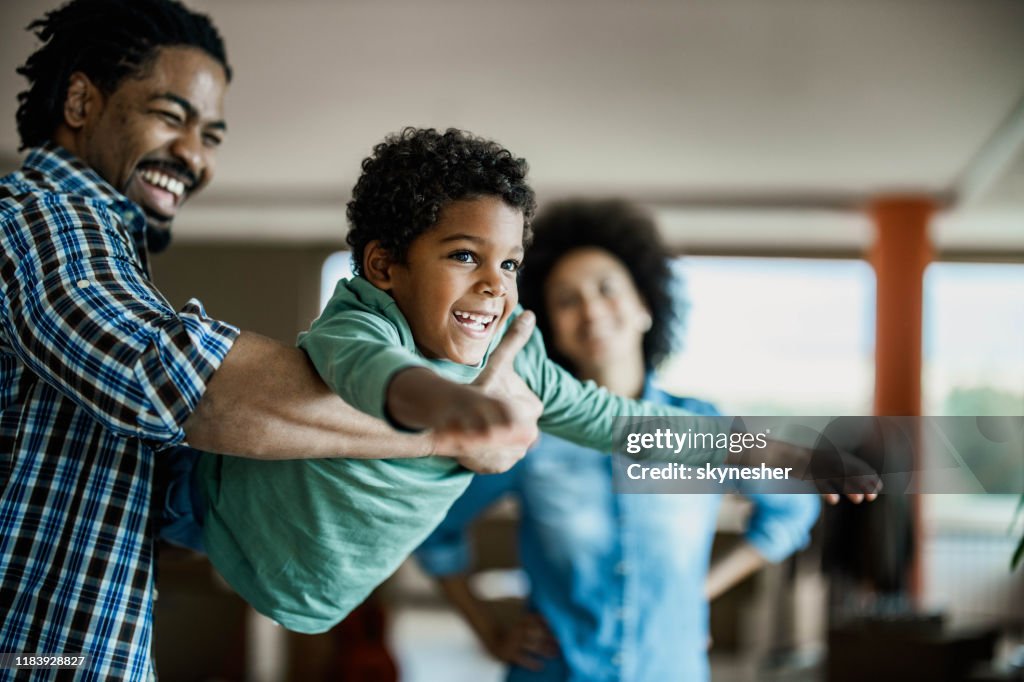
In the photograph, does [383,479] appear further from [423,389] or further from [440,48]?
[440,48]

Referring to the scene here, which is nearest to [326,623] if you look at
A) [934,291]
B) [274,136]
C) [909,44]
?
[274,136]

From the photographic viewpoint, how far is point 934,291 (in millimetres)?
2834

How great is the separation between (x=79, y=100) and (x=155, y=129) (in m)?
0.05

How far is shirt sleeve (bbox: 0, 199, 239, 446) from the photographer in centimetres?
38

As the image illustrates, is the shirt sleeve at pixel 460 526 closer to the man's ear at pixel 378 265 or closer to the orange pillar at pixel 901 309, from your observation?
the man's ear at pixel 378 265

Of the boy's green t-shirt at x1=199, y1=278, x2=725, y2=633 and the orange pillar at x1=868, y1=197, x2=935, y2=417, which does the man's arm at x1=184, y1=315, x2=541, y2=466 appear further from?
the orange pillar at x1=868, y1=197, x2=935, y2=417

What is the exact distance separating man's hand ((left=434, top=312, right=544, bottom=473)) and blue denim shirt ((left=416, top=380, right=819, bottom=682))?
460mm

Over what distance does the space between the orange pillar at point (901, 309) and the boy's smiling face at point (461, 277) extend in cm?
200

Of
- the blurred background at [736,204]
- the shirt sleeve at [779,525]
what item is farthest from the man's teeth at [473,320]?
the shirt sleeve at [779,525]

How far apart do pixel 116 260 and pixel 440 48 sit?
52.4 inches

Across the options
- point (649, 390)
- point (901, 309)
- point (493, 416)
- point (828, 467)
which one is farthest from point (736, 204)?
point (493, 416)

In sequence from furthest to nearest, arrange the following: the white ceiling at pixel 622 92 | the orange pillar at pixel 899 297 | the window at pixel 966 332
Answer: the orange pillar at pixel 899 297, the window at pixel 966 332, the white ceiling at pixel 622 92

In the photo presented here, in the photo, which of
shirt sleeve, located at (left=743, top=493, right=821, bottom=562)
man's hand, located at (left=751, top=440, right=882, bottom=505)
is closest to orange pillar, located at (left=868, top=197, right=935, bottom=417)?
shirt sleeve, located at (left=743, top=493, right=821, bottom=562)

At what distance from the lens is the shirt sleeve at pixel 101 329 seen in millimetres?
378
